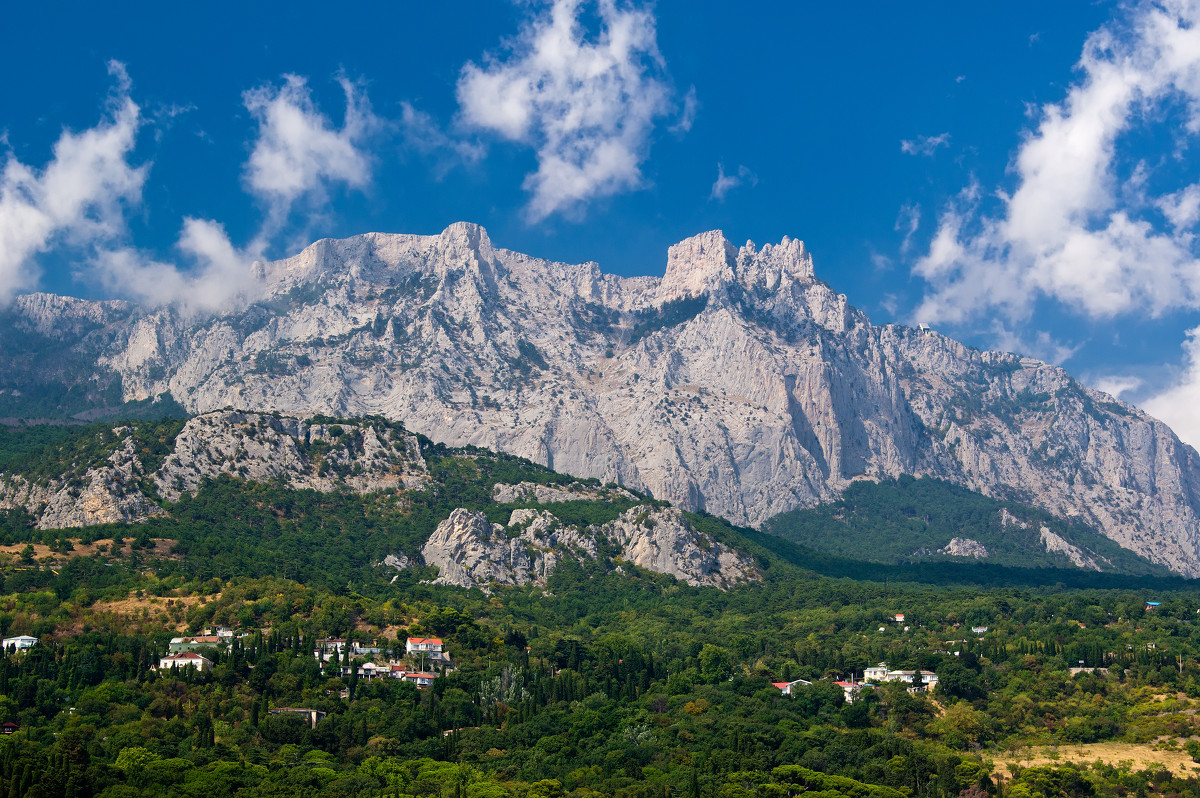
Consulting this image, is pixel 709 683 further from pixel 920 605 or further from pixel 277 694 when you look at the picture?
pixel 920 605

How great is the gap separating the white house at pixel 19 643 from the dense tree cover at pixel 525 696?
2.08m

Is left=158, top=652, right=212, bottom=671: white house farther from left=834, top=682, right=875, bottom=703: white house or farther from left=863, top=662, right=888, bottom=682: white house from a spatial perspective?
left=863, top=662, right=888, bottom=682: white house

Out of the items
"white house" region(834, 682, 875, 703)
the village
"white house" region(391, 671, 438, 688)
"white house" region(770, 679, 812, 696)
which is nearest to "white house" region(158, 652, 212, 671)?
the village

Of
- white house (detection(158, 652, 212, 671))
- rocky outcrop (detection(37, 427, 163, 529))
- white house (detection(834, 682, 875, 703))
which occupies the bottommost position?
white house (detection(834, 682, 875, 703))

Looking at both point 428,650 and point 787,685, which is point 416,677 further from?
point 787,685

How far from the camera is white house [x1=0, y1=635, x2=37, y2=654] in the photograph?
119 m

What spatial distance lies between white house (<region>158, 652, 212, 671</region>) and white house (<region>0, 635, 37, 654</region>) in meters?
12.4

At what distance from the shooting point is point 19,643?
12112 cm

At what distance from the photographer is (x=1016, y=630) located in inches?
6526

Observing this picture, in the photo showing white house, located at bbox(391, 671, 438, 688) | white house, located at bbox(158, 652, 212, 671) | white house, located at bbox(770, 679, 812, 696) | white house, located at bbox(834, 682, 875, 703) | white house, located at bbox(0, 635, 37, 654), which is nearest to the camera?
white house, located at bbox(158, 652, 212, 671)

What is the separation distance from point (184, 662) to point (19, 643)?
16.4 meters

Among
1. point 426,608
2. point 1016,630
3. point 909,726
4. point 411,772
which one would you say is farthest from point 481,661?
point 1016,630

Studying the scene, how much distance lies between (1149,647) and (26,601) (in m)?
125

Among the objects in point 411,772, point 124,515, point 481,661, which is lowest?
point 411,772
